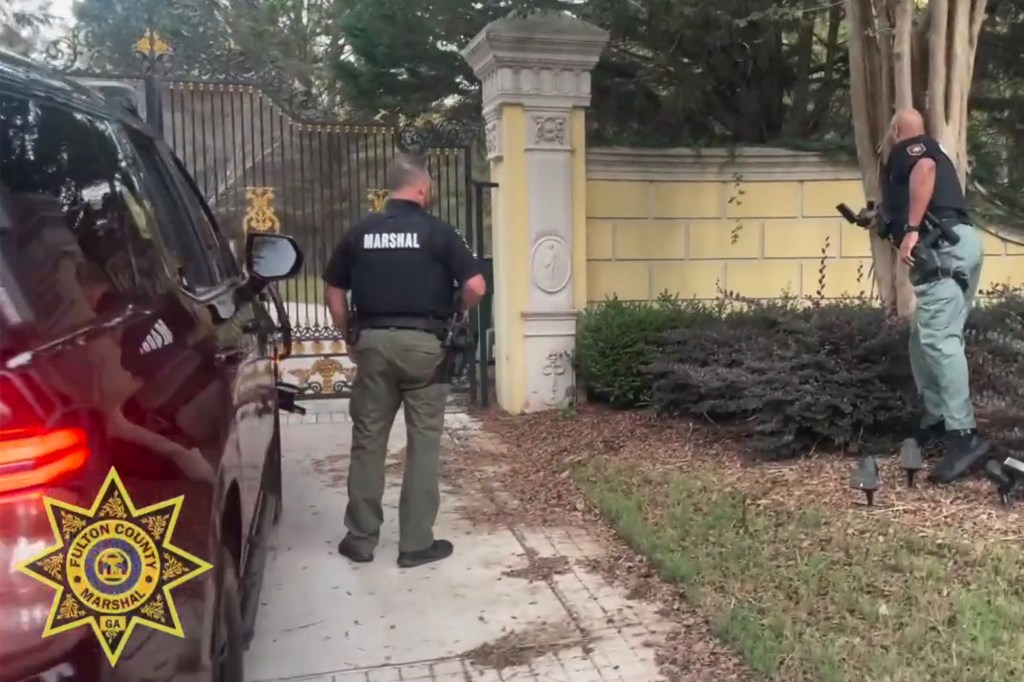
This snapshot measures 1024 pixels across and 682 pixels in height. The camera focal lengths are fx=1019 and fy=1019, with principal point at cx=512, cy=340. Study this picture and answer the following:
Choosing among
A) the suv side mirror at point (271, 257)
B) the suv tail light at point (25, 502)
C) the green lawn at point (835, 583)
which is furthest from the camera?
the suv side mirror at point (271, 257)

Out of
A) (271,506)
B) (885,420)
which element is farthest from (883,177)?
(271,506)

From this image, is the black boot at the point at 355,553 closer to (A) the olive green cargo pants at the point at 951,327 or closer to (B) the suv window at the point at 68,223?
(B) the suv window at the point at 68,223

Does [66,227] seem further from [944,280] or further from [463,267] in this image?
[944,280]

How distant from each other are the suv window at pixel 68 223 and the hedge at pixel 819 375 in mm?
4019

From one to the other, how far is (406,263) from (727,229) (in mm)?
4750

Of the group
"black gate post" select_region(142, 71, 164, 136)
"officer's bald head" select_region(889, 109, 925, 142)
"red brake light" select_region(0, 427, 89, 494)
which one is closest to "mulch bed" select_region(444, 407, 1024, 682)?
"officer's bald head" select_region(889, 109, 925, 142)

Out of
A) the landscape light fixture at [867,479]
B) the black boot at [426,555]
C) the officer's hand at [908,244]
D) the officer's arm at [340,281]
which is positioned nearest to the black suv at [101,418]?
the officer's arm at [340,281]

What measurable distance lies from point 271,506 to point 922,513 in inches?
122

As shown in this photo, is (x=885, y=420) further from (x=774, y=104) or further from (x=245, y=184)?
(x=245, y=184)

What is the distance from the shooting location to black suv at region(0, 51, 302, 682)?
1727 mm

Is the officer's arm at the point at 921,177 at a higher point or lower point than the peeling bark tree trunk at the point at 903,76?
lower

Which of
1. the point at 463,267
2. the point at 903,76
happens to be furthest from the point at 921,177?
Answer: the point at 463,267

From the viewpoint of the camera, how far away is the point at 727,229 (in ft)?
28.2

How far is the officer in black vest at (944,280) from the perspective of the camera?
17.0 ft
